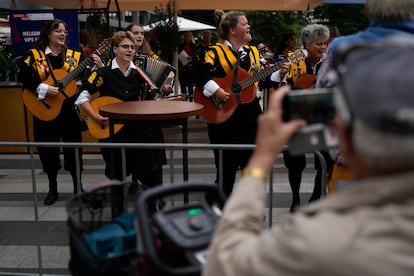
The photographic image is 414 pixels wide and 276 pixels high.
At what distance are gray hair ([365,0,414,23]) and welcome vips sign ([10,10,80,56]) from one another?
5.04 m

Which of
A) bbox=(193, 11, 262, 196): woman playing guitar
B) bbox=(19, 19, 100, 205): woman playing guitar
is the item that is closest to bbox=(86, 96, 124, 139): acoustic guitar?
bbox=(19, 19, 100, 205): woman playing guitar

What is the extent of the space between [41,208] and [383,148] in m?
4.38

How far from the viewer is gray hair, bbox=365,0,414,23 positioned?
2.00 metres

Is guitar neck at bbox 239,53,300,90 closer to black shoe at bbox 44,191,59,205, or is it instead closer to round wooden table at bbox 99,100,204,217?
round wooden table at bbox 99,100,204,217

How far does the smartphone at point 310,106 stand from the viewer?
1.18 meters

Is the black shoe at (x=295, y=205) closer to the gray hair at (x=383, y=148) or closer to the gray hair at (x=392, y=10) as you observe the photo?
the gray hair at (x=392, y=10)

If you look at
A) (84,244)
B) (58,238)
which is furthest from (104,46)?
(84,244)

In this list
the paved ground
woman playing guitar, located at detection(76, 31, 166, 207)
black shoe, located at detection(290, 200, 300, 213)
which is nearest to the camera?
the paved ground

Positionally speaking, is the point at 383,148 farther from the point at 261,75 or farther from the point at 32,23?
the point at 32,23

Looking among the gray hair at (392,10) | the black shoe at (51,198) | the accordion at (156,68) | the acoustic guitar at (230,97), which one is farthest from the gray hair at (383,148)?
the black shoe at (51,198)

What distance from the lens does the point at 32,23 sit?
21.3 ft

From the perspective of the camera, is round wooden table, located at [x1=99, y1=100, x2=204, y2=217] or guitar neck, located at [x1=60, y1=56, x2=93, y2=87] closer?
round wooden table, located at [x1=99, y1=100, x2=204, y2=217]

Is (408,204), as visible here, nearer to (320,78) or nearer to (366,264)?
(366,264)

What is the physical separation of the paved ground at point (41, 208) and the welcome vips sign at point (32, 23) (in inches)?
65.6
